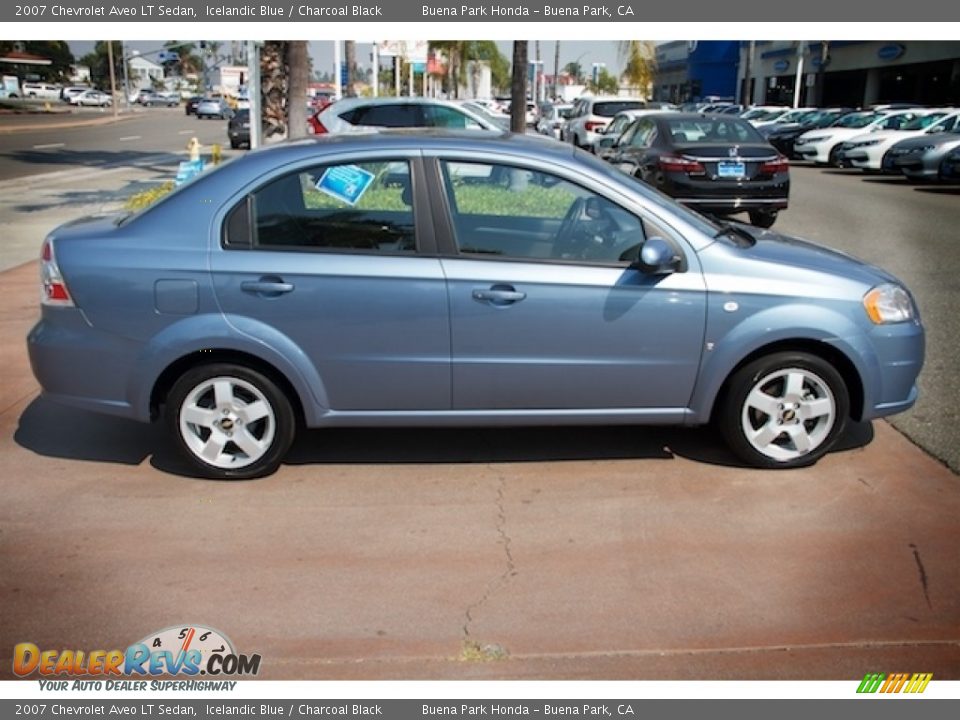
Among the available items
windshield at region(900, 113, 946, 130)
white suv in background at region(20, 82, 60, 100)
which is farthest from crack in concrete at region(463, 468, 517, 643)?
white suv in background at region(20, 82, 60, 100)

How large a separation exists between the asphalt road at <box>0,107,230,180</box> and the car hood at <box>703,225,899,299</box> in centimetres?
1929

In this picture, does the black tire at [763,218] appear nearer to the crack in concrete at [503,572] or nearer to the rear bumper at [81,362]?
the crack in concrete at [503,572]

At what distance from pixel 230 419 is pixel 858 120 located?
25.7 metres

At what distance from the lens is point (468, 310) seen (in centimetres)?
453

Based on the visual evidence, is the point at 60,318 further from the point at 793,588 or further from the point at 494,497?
the point at 793,588

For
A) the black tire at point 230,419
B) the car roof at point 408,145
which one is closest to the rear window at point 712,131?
the car roof at point 408,145

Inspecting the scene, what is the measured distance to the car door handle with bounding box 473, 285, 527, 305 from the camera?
14.8 feet

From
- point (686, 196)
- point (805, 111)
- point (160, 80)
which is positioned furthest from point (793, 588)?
point (160, 80)

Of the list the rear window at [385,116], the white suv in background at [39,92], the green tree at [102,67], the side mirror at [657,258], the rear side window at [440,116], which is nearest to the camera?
the side mirror at [657,258]

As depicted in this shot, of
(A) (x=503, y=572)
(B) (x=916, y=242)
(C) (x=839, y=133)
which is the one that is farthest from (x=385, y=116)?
(C) (x=839, y=133)

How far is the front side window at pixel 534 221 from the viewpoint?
4672mm

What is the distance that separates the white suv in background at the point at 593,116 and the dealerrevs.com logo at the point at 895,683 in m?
20.3

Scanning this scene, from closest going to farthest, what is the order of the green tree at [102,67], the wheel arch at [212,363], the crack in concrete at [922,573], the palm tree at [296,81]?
1. the crack in concrete at [922,573]
2. the wheel arch at [212,363]
3. the palm tree at [296,81]
4. the green tree at [102,67]

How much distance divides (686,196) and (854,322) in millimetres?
7649
